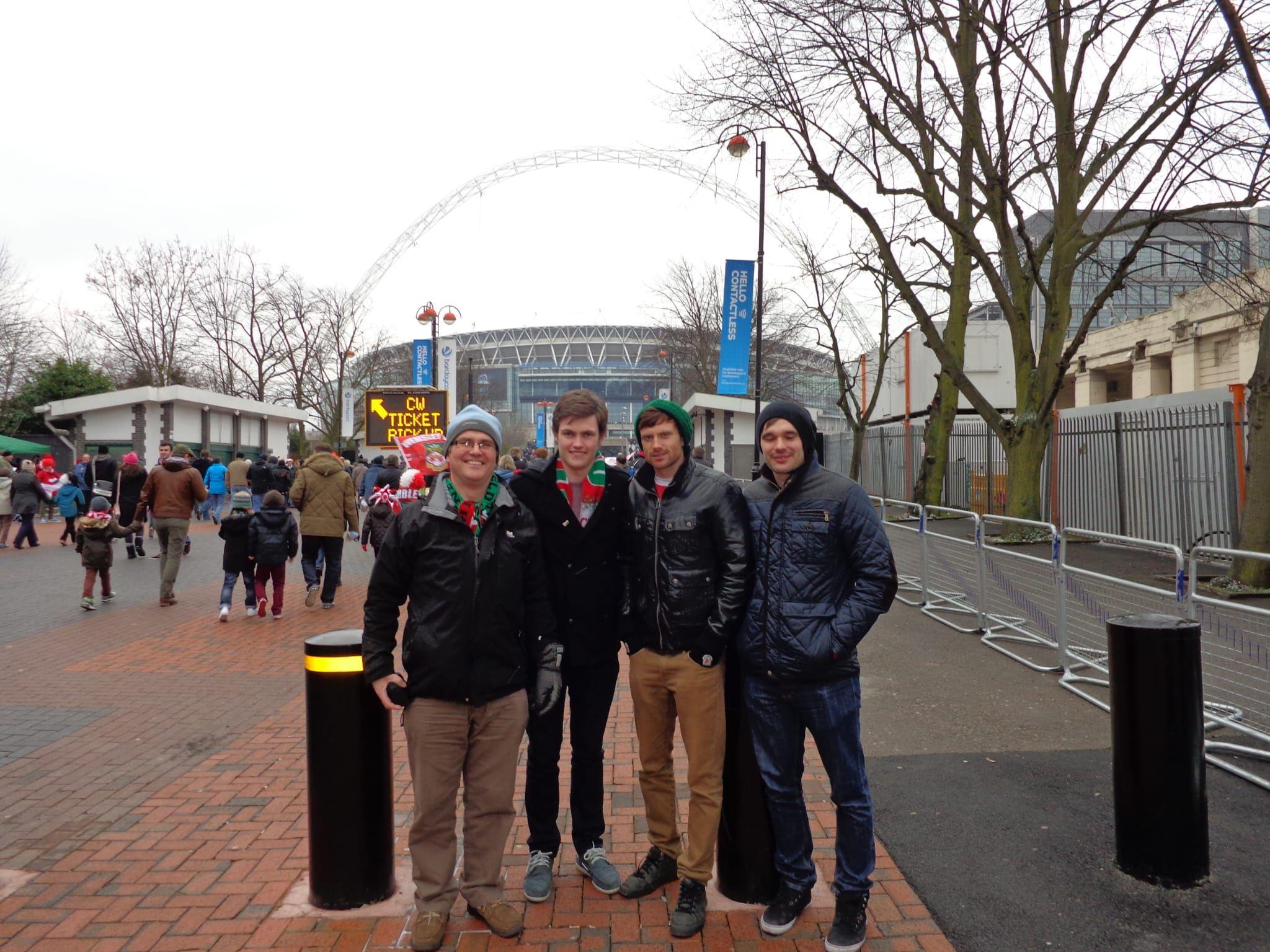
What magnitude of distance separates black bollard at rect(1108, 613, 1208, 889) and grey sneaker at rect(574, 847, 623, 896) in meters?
2.03

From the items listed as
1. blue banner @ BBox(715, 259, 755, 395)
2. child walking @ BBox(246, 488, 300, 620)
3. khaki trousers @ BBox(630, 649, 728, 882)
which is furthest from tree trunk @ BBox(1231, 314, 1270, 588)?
child walking @ BBox(246, 488, 300, 620)

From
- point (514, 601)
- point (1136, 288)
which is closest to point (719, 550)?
point (514, 601)

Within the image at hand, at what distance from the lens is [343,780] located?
3.26 meters

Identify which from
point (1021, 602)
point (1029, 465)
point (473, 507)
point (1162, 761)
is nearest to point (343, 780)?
point (473, 507)

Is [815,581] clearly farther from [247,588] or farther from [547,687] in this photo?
[247,588]

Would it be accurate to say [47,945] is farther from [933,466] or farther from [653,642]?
[933,466]

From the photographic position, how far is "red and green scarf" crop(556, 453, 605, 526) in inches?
133

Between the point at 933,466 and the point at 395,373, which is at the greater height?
the point at 395,373

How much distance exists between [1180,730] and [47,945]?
4.24m

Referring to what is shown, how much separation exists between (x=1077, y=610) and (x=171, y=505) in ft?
32.0

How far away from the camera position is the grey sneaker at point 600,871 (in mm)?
3354

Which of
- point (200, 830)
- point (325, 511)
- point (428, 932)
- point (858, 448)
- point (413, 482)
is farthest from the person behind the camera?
point (858, 448)

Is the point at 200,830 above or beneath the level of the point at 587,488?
beneath

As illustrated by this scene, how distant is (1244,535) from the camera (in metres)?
9.56
